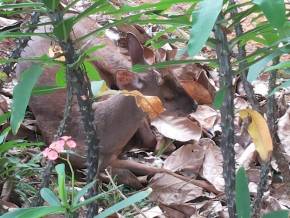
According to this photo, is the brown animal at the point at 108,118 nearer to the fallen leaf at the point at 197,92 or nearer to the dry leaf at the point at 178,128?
the dry leaf at the point at 178,128

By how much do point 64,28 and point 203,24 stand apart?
0.25 metres

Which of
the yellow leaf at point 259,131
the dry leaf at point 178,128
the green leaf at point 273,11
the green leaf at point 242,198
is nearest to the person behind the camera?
the green leaf at point 273,11

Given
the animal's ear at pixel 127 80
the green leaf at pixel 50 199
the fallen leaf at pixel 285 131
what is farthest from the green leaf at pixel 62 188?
the fallen leaf at pixel 285 131

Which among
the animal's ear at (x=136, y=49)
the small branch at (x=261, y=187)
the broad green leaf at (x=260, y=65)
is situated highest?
the broad green leaf at (x=260, y=65)

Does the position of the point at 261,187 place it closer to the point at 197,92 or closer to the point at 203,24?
the point at 203,24

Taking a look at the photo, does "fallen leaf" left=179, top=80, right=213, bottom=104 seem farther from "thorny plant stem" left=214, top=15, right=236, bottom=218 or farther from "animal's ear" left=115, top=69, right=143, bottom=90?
"thorny plant stem" left=214, top=15, right=236, bottom=218

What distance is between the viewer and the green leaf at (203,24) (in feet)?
1.79

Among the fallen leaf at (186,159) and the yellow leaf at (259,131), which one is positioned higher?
the yellow leaf at (259,131)

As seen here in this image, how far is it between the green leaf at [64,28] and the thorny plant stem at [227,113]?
0.20 m

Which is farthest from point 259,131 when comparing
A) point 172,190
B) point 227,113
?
point 172,190

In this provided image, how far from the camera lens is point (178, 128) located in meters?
1.82

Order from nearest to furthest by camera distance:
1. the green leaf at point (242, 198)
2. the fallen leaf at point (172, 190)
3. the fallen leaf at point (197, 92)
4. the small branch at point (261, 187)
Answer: the green leaf at point (242, 198), the small branch at point (261, 187), the fallen leaf at point (172, 190), the fallen leaf at point (197, 92)

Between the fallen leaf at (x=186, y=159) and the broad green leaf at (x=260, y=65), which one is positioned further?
the fallen leaf at (x=186, y=159)

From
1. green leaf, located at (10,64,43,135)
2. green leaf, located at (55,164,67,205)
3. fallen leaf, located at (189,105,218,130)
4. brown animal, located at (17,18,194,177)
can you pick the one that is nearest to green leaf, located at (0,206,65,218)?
green leaf, located at (55,164,67,205)
